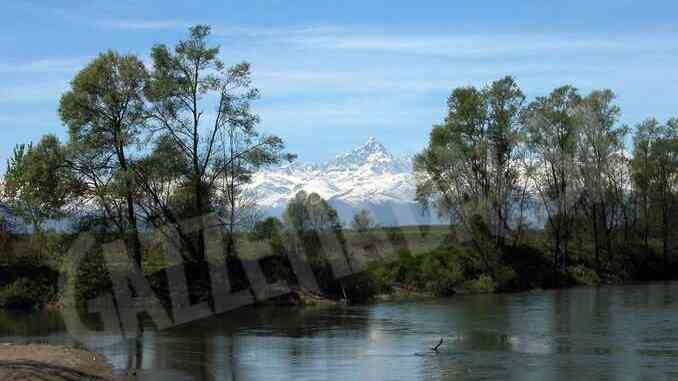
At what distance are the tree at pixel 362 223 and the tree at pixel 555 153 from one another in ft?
64.0

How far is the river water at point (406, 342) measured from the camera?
2947cm

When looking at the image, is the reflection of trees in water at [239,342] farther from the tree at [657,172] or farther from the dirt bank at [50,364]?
the tree at [657,172]

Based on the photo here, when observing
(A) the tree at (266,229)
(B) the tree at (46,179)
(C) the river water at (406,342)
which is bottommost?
(C) the river water at (406,342)

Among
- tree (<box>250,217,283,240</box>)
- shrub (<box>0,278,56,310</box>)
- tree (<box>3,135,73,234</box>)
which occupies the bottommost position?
shrub (<box>0,278,56,310</box>)

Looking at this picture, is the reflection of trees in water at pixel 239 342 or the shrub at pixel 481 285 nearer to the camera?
the reflection of trees in water at pixel 239 342

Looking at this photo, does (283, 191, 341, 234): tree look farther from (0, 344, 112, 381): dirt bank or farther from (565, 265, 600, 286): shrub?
(0, 344, 112, 381): dirt bank

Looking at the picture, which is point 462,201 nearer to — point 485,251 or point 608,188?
point 485,251

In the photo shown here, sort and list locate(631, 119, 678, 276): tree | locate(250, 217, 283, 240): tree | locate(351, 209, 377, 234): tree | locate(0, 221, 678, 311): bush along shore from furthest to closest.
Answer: locate(631, 119, 678, 276): tree
locate(351, 209, 377, 234): tree
locate(250, 217, 283, 240): tree
locate(0, 221, 678, 311): bush along shore

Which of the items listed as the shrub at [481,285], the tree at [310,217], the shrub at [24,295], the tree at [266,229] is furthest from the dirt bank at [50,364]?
the shrub at [481,285]

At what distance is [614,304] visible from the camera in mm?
55531

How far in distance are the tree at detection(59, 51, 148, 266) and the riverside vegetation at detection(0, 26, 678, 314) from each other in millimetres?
79

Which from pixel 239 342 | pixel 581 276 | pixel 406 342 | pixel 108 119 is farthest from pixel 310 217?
pixel 581 276

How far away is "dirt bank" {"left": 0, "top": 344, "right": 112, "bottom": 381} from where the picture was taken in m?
25.2

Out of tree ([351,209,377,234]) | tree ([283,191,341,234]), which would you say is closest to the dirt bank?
tree ([283,191,341,234])
